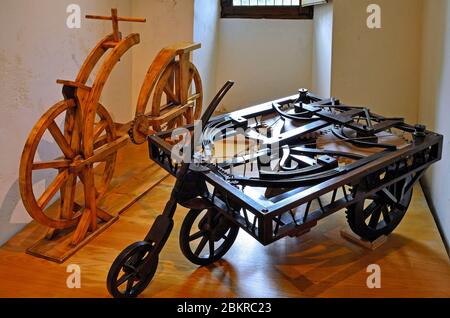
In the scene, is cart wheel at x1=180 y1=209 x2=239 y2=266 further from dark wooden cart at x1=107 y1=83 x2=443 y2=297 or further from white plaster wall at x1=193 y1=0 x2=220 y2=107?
white plaster wall at x1=193 y1=0 x2=220 y2=107

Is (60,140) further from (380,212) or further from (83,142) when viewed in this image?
(380,212)

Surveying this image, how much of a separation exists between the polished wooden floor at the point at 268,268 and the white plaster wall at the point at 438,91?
0.18m

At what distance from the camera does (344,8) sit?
3.37 m

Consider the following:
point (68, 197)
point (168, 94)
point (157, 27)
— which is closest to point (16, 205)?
point (68, 197)

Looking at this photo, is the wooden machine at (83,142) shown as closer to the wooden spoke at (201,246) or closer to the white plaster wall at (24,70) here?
the white plaster wall at (24,70)

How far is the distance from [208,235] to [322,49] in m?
2.10

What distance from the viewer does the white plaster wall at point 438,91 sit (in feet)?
8.55

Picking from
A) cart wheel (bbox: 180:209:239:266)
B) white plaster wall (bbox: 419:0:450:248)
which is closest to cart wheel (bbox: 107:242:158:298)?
cart wheel (bbox: 180:209:239:266)

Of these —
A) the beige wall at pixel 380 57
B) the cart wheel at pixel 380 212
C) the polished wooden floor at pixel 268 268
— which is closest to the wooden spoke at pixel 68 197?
the polished wooden floor at pixel 268 268

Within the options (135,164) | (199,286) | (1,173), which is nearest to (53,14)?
(1,173)

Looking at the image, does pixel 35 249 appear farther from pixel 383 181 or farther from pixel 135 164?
pixel 383 181

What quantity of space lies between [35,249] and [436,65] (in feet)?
7.14

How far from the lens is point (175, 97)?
3.28m

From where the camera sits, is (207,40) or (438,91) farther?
(207,40)
